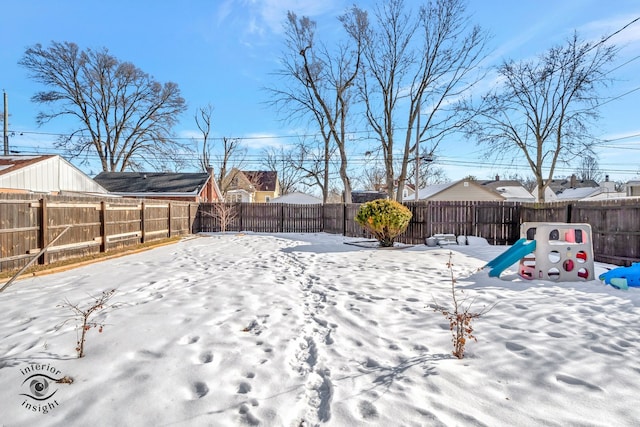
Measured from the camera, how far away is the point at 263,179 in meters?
42.2

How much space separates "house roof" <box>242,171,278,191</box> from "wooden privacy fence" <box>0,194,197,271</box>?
2999 centimetres

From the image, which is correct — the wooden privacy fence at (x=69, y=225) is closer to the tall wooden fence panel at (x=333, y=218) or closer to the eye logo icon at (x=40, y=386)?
the eye logo icon at (x=40, y=386)

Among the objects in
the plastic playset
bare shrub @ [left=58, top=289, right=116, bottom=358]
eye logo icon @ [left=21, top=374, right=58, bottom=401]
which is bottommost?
eye logo icon @ [left=21, top=374, right=58, bottom=401]

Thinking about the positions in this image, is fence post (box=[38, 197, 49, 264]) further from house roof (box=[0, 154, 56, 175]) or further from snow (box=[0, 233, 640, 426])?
house roof (box=[0, 154, 56, 175])

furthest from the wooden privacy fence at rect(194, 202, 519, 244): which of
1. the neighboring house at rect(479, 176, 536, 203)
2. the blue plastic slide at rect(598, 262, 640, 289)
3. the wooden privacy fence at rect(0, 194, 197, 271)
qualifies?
the neighboring house at rect(479, 176, 536, 203)

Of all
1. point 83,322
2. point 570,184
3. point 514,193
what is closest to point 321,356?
point 83,322

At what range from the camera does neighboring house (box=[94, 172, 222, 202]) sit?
20484 mm

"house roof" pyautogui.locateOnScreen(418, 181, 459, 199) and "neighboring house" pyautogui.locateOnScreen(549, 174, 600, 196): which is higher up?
"neighboring house" pyautogui.locateOnScreen(549, 174, 600, 196)

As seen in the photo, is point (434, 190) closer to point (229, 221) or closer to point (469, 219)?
point (469, 219)

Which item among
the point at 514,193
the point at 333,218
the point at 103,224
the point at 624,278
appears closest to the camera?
the point at 624,278

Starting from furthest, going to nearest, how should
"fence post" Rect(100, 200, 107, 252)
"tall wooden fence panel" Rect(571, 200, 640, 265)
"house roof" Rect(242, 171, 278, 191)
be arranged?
"house roof" Rect(242, 171, 278, 191) < "fence post" Rect(100, 200, 107, 252) < "tall wooden fence panel" Rect(571, 200, 640, 265)

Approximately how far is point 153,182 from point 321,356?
22.2 metres

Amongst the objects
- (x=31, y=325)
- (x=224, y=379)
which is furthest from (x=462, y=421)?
(x=31, y=325)

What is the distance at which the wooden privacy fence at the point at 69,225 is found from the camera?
18.0ft
